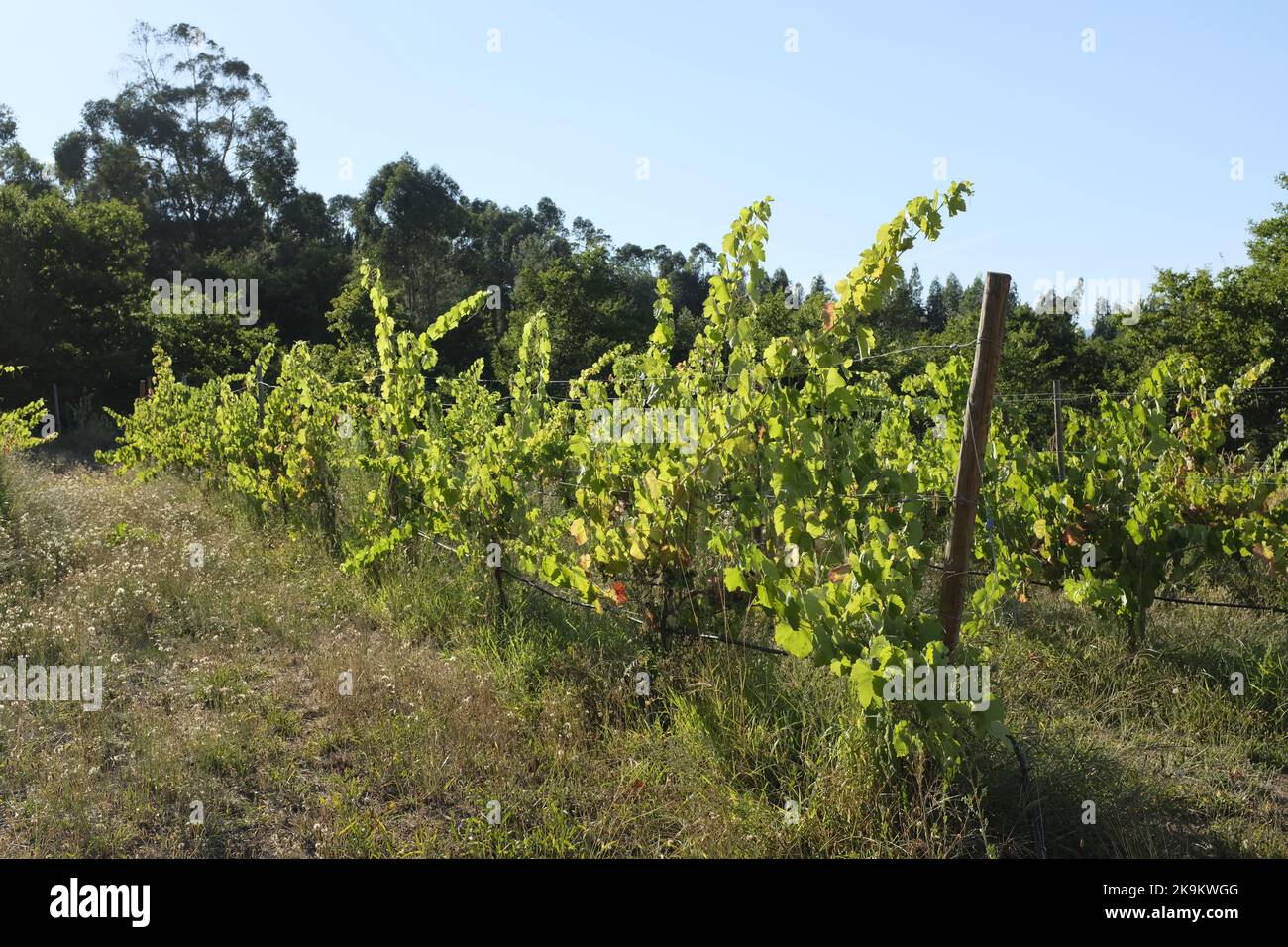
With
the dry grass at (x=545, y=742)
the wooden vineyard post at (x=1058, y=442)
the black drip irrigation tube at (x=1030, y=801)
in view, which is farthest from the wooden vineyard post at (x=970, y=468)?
the wooden vineyard post at (x=1058, y=442)

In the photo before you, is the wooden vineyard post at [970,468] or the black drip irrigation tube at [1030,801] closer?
the black drip irrigation tube at [1030,801]

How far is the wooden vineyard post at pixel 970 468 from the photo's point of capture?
313 centimetres

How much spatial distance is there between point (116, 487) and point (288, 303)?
26.1 meters

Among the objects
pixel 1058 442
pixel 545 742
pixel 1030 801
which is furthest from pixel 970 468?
pixel 1058 442

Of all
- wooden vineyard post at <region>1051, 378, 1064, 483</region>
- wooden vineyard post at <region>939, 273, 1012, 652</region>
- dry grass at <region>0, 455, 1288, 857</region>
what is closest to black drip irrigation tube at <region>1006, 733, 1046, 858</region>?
dry grass at <region>0, 455, 1288, 857</region>

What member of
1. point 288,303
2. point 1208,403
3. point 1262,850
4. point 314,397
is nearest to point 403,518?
point 314,397

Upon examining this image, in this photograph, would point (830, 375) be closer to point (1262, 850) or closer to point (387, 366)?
point (1262, 850)

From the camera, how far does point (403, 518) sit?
→ 6066 millimetres

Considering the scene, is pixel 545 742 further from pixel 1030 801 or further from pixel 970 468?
pixel 970 468

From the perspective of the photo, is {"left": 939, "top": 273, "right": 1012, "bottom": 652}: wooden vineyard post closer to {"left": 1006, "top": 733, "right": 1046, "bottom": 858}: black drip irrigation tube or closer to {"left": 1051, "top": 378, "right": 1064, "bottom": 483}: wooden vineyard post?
{"left": 1006, "top": 733, "right": 1046, "bottom": 858}: black drip irrigation tube

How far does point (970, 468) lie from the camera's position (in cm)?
315

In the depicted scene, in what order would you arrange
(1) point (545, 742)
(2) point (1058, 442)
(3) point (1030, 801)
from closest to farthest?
(3) point (1030, 801), (1) point (545, 742), (2) point (1058, 442)

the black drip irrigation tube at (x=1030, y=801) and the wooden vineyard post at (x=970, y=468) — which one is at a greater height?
the wooden vineyard post at (x=970, y=468)

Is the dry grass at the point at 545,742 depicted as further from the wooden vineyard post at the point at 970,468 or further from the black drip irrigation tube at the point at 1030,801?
the wooden vineyard post at the point at 970,468
